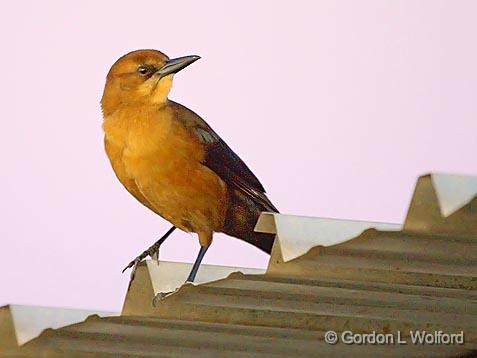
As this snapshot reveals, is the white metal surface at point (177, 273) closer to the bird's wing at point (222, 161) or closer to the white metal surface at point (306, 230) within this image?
the white metal surface at point (306, 230)

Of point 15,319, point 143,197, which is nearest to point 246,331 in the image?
point 15,319

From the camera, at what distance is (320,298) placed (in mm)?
3332

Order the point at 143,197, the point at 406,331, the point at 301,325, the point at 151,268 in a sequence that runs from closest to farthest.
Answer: the point at 406,331 < the point at 301,325 < the point at 151,268 < the point at 143,197

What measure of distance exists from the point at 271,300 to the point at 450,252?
494 millimetres

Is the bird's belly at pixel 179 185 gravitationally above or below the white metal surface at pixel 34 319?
above

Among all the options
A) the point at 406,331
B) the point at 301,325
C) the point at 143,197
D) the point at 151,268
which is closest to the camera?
the point at 406,331

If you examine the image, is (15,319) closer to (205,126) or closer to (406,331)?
(406,331)

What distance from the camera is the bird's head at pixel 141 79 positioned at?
21.8ft

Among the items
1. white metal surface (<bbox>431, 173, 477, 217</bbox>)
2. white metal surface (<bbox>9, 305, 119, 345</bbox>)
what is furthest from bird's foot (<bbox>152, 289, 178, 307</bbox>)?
white metal surface (<bbox>431, 173, 477, 217</bbox>)

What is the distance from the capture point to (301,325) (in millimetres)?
3293

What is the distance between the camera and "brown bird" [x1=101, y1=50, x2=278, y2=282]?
6.23 metres

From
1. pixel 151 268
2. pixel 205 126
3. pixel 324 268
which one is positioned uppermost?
pixel 205 126

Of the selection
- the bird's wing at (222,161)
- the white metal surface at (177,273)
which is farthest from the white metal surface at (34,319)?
the bird's wing at (222,161)

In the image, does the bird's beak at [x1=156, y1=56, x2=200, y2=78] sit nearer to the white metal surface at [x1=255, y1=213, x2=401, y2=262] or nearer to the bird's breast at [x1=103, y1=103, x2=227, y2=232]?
the bird's breast at [x1=103, y1=103, x2=227, y2=232]
